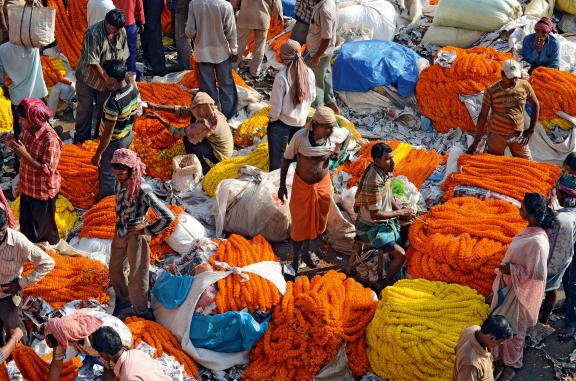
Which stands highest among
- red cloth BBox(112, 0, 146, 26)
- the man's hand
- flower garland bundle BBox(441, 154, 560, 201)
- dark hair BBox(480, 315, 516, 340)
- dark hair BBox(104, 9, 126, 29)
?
dark hair BBox(104, 9, 126, 29)

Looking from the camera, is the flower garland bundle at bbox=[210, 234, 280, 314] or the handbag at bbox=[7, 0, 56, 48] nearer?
the flower garland bundle at bbox=[210, 234, 280, 314]

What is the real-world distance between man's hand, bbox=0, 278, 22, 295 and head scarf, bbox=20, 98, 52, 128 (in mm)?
1405

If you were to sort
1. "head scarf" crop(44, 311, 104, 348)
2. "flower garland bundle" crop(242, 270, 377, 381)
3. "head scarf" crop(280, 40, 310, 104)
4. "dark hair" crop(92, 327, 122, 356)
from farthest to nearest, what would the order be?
"head scarf" crop(280, 40, 310, 104) → "flower garland bundle" crop(242, 270, 377, 381) → "head scarf" crop(44, 311, 104, 348) → "dark hair" crop(92, 327, 122, 356)

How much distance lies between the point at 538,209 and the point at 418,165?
2.61m

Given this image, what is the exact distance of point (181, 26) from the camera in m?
10.4

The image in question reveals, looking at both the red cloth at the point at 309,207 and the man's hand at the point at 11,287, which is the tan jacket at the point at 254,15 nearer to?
the red cloth at the point at 309,207

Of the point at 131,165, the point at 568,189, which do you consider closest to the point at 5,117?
the point at 131,165

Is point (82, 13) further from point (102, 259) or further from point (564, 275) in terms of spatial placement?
point (564, 275)

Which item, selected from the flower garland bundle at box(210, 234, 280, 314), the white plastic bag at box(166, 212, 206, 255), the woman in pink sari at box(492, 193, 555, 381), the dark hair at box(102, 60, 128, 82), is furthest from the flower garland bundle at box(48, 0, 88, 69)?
the woman in pink sari at box(492, 193, 555, 381)

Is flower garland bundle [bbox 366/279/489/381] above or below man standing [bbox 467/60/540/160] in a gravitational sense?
below

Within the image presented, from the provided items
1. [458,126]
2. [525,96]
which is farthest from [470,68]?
[525,96]

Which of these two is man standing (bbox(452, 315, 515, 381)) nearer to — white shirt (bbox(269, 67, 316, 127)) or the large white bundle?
white shirt (bbox(269, 67, 316, 127))

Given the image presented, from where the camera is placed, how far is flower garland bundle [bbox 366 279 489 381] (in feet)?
19.8

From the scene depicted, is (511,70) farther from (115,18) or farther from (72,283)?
(72,283)
